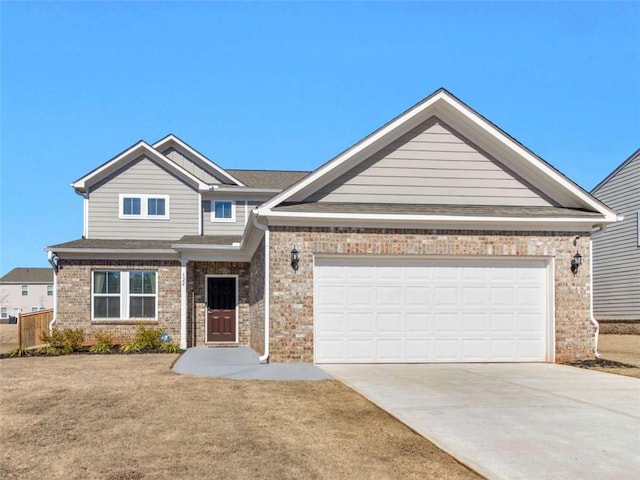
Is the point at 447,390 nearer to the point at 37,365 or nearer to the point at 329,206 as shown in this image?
the point at 329,206

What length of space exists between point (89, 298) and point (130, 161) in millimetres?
5115

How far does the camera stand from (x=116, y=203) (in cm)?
2145

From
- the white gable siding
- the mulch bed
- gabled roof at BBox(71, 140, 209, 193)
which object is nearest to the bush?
gabled roof at BBox(71, 140, 209, 193)

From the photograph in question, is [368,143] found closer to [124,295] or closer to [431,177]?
[431,177]

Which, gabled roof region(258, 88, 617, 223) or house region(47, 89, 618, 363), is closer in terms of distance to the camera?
house region(47, 89, 618, 363)

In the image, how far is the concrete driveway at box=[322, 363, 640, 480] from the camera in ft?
18.6

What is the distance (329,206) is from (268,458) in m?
8.24

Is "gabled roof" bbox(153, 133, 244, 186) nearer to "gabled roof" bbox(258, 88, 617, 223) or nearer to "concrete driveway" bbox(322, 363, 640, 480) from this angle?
"gabled roof" bbox(258, 88, 617, 223)

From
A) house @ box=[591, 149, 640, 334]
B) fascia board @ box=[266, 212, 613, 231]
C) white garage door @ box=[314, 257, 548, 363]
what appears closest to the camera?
fascia board @ box=[266, 212, 613, 231]

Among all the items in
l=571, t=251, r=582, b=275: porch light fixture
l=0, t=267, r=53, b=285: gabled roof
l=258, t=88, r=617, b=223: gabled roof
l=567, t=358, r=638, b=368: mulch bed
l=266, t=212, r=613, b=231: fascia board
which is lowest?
l=0, t=267, r=53, b=285: gabled roof

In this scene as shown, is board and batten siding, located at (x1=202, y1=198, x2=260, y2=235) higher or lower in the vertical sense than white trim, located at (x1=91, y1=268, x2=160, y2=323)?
higher

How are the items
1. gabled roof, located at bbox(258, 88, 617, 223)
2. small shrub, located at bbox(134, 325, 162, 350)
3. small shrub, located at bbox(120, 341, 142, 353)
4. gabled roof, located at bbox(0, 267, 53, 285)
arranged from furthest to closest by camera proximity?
gabled roof, located at bbox(0, 267, 53, 285)
small shrub, located at bbox(134, 325, 162, 350)
small shrub, located at bbox(120, 341, 142, 353)
gabled roof, located at bbox(258, 88, 617, 223)

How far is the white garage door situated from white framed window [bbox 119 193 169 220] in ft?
33.6

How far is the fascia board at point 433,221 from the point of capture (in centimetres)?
1283
